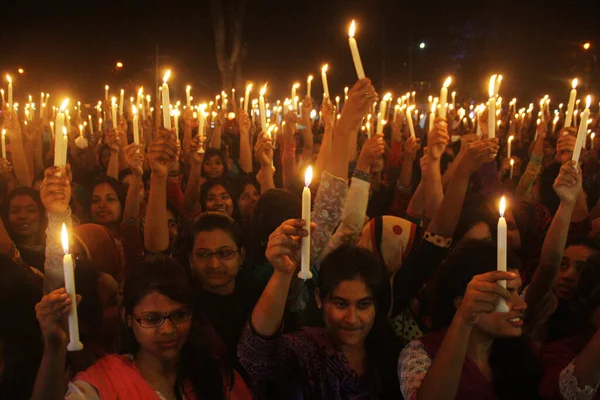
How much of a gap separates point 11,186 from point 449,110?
8.12 meters

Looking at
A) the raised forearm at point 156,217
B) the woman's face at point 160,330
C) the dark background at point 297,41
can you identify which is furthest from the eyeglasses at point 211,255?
the dark background at point 297,41

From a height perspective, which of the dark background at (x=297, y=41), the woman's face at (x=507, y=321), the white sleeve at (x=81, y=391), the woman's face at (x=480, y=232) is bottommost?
the white sleeve at (x=81, y=391)

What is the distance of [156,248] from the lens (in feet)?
10.1

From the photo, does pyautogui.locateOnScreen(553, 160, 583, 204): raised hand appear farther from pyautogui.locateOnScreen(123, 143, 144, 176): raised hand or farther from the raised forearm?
pyautogui.locateOnScreen(123, 143, 144, 176): raised hand

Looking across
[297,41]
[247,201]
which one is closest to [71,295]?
[247,201]

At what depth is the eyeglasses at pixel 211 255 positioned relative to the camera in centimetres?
273

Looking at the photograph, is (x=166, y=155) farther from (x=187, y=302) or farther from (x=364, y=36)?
(x=364, y=36)

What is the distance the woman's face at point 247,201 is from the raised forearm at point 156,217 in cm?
142

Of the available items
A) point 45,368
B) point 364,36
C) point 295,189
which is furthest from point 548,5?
point 45,368

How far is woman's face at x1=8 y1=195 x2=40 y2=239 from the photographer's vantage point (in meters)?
3.84

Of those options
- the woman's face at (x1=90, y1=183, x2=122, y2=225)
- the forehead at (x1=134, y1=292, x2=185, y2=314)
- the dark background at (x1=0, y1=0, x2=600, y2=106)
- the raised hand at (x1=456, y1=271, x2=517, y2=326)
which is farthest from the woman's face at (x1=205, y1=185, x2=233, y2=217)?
the dark background at (x1=0, y1=0, x2=600, y2=106)

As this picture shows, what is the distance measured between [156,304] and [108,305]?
64 centimetres

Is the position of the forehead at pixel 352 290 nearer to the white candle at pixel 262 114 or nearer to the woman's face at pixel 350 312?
the woman's face at pixel 350 312

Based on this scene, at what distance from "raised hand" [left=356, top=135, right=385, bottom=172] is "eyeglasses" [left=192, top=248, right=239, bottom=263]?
0.76 metres
